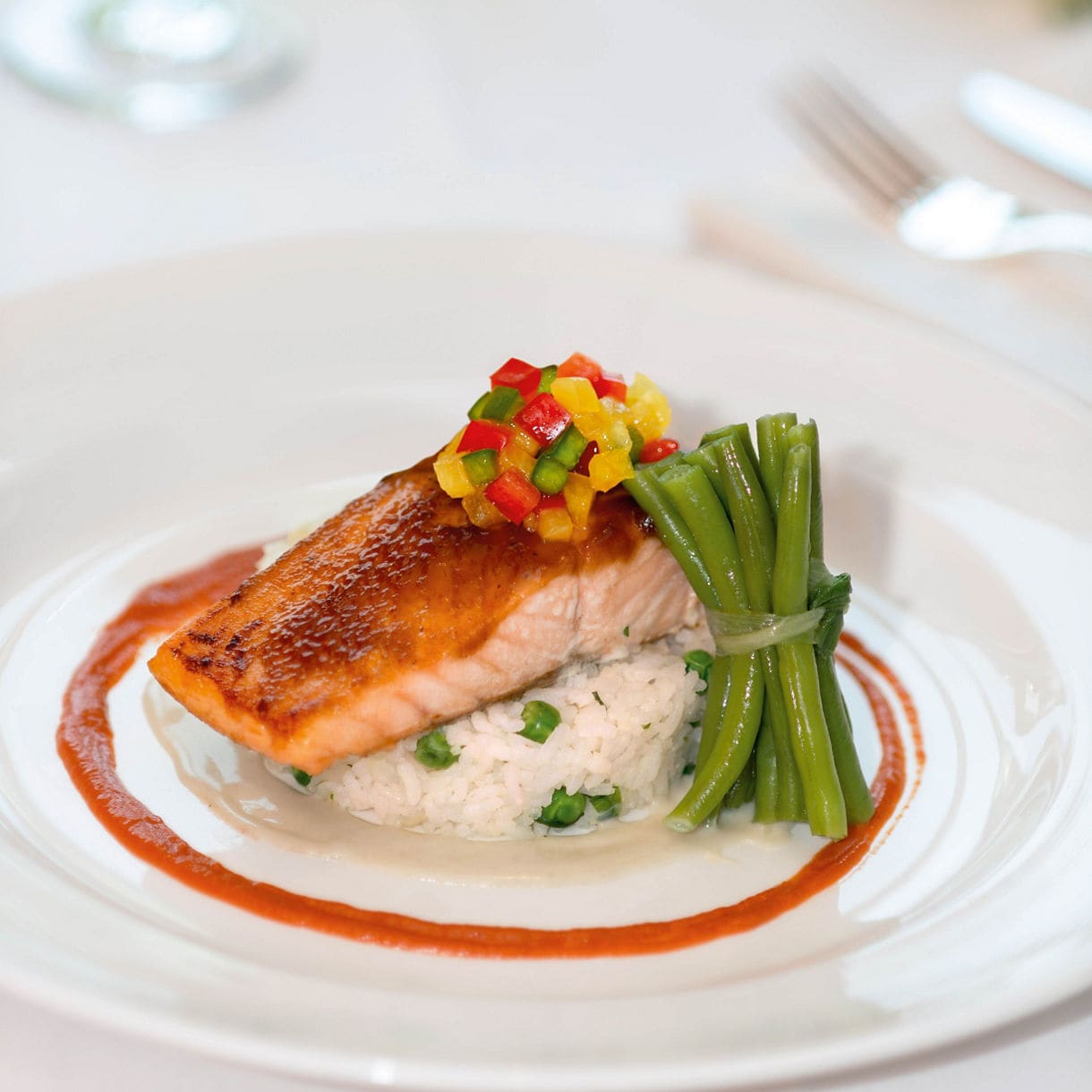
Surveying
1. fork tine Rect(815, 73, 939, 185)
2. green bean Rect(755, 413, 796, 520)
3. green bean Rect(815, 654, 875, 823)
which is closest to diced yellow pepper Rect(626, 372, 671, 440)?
green bean Rect(755, 413, 796, 520)

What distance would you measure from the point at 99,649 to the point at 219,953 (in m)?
1.28

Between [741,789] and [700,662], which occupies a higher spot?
[700,662]

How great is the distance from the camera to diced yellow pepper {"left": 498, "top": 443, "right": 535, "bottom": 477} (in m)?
3.36

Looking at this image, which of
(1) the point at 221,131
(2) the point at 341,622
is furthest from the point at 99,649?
(1) the point at 221,131

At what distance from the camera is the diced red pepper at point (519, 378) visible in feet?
11.5

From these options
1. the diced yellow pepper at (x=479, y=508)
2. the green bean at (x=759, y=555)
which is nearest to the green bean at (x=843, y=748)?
the green bean at (x=759, y=555)

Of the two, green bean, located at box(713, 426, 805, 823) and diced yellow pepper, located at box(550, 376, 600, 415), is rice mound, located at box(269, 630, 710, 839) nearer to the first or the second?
green bean, located at box(713, 426, 805, 823)

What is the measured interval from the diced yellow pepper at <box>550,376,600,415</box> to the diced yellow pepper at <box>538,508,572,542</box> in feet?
0.78

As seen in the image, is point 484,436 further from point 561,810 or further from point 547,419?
point 561,810

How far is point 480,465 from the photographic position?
3.36 meters

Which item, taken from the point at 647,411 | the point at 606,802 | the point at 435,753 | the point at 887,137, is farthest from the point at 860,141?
the point at 435,753

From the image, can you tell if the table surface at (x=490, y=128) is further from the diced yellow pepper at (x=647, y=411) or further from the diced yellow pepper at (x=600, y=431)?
the diced yellow pepper at (x=600, y=431)

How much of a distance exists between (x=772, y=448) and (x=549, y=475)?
20.2 inches

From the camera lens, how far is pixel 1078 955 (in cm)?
254
